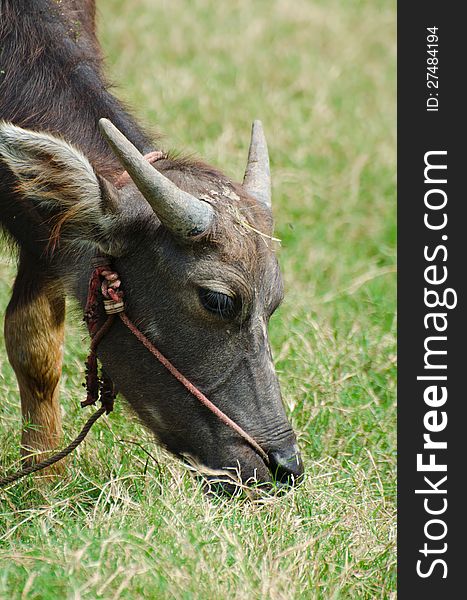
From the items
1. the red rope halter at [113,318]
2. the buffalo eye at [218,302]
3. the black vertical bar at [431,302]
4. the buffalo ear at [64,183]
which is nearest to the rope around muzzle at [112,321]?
the red rope halter at [113,318]

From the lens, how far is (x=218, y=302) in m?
4.89

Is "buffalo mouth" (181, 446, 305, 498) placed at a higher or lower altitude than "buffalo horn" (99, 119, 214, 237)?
lower

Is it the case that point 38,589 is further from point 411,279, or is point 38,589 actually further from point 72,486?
point 411,279

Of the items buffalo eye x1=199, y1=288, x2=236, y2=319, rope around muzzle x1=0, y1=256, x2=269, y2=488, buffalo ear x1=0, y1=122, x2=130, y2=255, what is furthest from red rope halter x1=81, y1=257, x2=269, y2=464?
buffalo eye x1=199, y1=288, x2=236, y2=319

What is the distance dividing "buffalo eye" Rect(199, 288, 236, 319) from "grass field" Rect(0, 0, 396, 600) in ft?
2.47

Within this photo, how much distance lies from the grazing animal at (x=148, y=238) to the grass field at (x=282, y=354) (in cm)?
29

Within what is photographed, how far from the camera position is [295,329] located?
7.36 m

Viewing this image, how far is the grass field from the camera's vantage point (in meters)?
4.47

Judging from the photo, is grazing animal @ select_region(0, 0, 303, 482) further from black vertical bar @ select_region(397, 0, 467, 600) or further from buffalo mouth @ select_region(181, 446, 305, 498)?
black vertical bar @ select_region(397, 0, 467, 600)

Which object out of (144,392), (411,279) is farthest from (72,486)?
(411,279)

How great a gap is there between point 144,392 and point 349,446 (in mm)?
1620

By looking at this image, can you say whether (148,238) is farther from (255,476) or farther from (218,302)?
(255,476)

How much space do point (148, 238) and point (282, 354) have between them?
7.34 ft

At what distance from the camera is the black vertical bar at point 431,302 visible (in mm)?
5125
